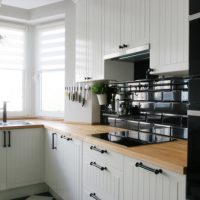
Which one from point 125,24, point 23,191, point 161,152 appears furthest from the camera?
point 23,191

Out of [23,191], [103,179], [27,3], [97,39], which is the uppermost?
[27,3]

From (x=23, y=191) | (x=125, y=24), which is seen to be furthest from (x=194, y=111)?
(x=23, y=191)

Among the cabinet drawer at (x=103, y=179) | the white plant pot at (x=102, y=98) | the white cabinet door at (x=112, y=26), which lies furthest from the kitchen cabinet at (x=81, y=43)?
the cabinet drawer at (x=103, y=179)

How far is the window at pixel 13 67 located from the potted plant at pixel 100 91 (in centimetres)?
153

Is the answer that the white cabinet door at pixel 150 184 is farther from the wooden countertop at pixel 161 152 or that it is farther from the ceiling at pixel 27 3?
the ceiling at pixel 27 3

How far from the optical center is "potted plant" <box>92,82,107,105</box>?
2904 mm

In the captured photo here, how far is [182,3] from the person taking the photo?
164 cm

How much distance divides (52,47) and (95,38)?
1.30 m

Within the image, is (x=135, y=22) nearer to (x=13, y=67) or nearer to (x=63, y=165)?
(x=63, y=165)

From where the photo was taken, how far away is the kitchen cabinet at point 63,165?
231 centimetres

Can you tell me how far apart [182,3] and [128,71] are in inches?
47.4

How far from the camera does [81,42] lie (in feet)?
9.57

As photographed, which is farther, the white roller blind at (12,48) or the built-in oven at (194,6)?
the white roller blind at (12,48)

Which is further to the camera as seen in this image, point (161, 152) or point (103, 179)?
point (103, 179)
